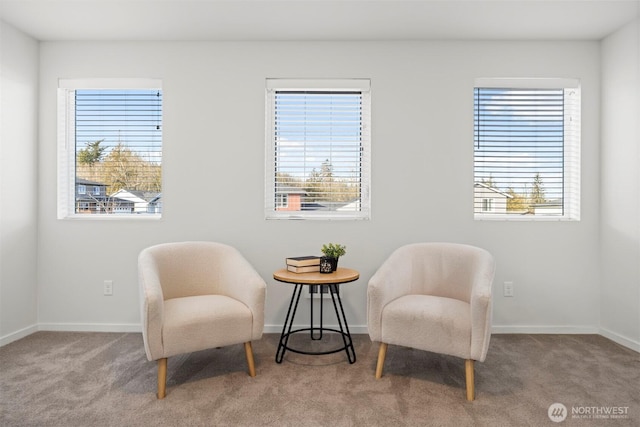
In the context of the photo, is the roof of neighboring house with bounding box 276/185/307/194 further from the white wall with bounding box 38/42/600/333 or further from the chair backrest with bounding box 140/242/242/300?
the chair backrest with bounding box 140/242/242/300

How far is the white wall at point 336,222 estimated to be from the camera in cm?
322

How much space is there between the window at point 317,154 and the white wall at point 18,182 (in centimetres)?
197

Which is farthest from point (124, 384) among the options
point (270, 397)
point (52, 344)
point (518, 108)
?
point (518, 108)

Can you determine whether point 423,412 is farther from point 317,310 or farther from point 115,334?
point 115,334

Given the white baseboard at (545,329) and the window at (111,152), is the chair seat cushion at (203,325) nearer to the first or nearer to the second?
the window at (111,152)

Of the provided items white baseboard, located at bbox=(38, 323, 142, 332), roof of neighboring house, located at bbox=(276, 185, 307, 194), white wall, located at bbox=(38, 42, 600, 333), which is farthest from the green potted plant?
white baseboard, located at bbox=(38, 323, 142, 332)

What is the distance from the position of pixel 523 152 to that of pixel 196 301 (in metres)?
2.92

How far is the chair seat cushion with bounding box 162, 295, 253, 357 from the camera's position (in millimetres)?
2129

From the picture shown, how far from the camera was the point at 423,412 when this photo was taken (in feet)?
6.48

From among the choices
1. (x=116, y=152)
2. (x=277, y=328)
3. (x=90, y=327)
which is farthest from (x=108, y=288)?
(x=277, y=328)

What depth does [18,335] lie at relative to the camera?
3.05 meters

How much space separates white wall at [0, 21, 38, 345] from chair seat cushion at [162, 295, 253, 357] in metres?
1.58

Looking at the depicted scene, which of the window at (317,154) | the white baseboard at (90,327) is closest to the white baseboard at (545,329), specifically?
the window at (317,154)

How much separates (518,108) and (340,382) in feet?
8.88
